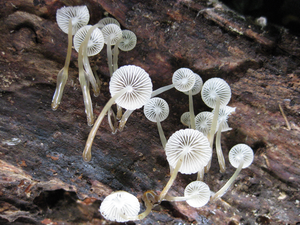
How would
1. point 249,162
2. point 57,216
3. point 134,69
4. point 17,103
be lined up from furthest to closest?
point 57,216 → point 249,162 → point 17,103 → point 134,69

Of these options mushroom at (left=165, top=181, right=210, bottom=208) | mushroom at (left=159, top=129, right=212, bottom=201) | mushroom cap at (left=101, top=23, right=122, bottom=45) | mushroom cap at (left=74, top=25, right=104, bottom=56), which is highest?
mushroom cap at (left=101, top=23, right=122, bottom=45)

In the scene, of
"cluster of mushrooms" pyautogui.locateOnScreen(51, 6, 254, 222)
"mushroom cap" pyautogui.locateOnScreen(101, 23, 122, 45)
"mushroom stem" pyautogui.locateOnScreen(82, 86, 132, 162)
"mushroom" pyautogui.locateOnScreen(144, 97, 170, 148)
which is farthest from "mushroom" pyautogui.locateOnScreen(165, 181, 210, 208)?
"mushroom cap" pyautogui.locateOnScreen(101, 23, 122, 45)

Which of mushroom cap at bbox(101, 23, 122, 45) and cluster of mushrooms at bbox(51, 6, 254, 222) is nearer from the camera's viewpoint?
cluster of mushrooms at bbox(51, 6, 254, 222)

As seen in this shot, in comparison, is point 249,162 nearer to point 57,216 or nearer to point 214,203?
point 214,203

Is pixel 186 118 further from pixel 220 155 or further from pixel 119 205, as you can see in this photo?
pixel 119 205

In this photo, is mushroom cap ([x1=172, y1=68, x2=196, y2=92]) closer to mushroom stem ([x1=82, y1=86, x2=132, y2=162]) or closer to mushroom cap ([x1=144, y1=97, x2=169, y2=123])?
mushroom cap ([x1=144, y1=97, x2=169, y2=123])

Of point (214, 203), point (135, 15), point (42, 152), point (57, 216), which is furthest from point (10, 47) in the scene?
point (214, 203)

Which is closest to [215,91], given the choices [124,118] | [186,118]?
[186,118]
